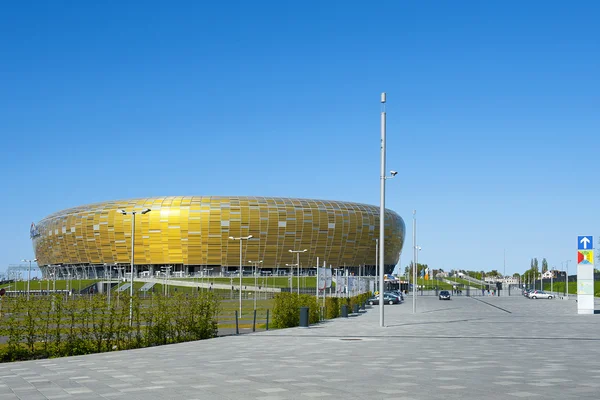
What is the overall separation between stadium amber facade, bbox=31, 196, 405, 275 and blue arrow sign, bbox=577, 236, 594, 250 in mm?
85440

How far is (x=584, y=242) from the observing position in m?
45.7

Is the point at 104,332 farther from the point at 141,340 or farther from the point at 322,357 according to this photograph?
the point at 322,357

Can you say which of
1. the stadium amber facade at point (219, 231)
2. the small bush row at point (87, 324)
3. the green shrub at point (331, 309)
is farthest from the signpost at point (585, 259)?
the stadium amber facade at point (219, 231)

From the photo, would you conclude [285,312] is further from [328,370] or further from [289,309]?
[328,370]

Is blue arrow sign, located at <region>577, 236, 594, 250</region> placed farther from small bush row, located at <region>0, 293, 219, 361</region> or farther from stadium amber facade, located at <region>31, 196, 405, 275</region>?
stadium amber facade, located at <region>31, 196, 405, 275</region>

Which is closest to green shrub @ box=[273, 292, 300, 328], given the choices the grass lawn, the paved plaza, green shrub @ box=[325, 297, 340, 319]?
the paved plaza

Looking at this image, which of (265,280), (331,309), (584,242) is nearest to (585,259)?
(584,242)

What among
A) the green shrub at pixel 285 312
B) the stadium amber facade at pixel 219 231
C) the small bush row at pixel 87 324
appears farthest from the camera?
the stadium amber facade at pixel 219 231

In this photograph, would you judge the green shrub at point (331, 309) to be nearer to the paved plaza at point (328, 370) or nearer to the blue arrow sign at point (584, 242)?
the paved plaza at point (328, 370)

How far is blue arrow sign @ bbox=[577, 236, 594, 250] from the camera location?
45.6 m

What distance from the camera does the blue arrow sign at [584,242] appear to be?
1794 inches

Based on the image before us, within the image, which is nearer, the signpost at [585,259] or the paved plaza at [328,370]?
the paved plaza at [328,370]

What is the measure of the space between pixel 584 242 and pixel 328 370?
36.5m

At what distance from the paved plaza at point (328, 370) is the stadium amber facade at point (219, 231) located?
103m
